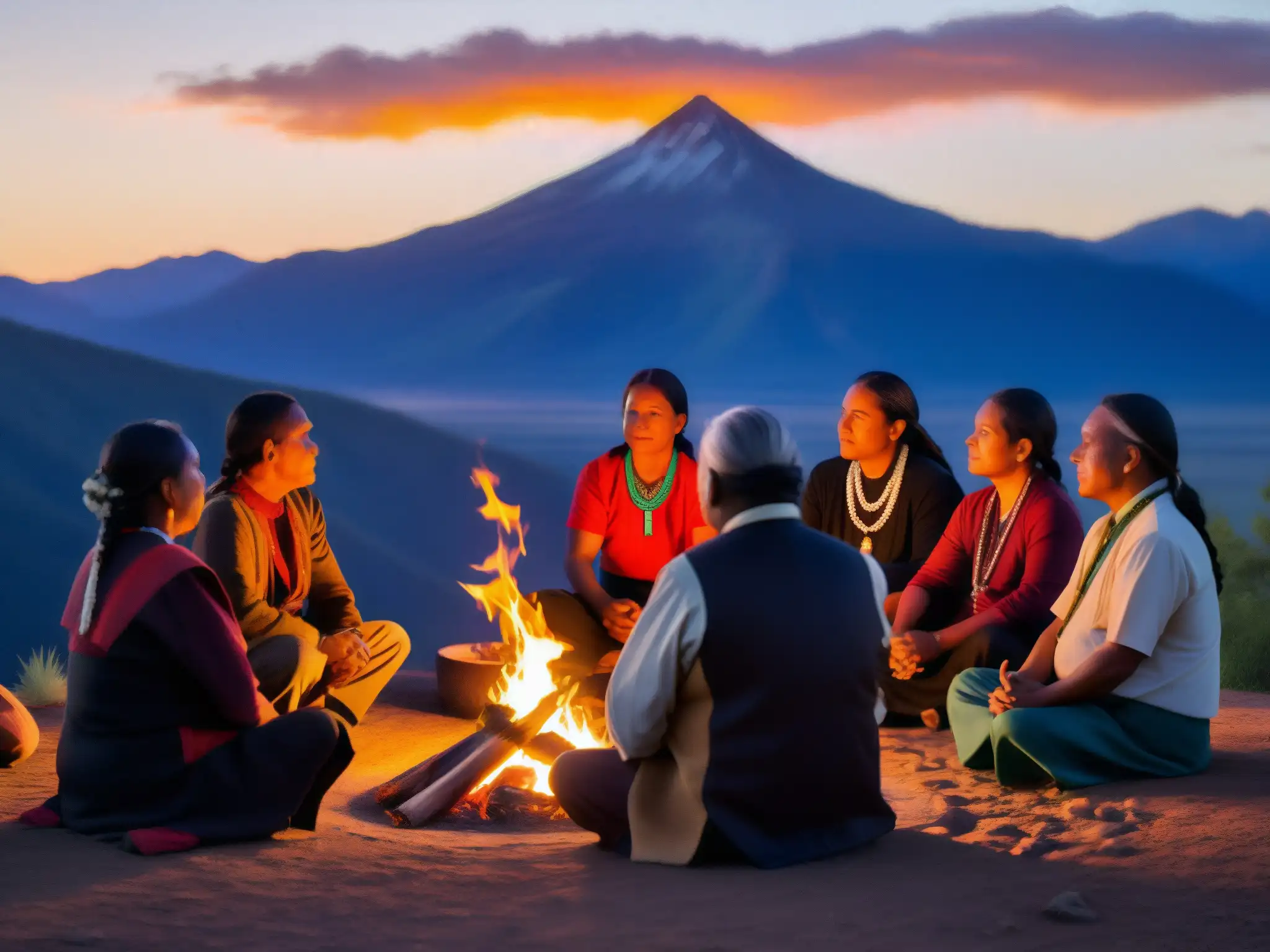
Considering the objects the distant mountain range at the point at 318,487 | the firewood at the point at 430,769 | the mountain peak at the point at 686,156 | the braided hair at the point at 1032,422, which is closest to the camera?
the firewood at the point at 430,769

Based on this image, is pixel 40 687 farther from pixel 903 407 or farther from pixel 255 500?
pixel 903 407

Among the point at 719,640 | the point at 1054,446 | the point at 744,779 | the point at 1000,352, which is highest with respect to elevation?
the point at 1000,352

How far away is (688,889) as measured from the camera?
3234 millimetres

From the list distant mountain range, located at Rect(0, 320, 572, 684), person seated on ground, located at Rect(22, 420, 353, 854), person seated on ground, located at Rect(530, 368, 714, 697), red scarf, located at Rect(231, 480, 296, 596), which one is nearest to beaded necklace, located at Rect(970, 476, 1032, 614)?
person seated on ground, located at Rect(530, 368, 714, 697)

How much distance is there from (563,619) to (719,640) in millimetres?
3027

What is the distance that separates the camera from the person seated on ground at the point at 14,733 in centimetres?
496

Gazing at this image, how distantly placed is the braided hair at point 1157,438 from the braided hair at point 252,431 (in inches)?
125

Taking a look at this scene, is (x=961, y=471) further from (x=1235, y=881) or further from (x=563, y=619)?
(x=1235, y=881)

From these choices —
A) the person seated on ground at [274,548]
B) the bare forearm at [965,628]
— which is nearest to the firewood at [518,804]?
the person seated on ground at [274,548]

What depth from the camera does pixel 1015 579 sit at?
17.7 feet

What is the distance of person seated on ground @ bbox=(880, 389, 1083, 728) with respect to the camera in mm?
5211

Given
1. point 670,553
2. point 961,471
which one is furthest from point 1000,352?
point 670,553

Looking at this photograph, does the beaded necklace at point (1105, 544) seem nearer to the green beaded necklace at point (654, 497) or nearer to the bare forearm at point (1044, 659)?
the bare forearm at point (1044, 659)

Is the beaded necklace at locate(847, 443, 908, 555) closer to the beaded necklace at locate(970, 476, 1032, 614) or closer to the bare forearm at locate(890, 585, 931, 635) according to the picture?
the bare forearm at locate(890, 585, 931, 635)
